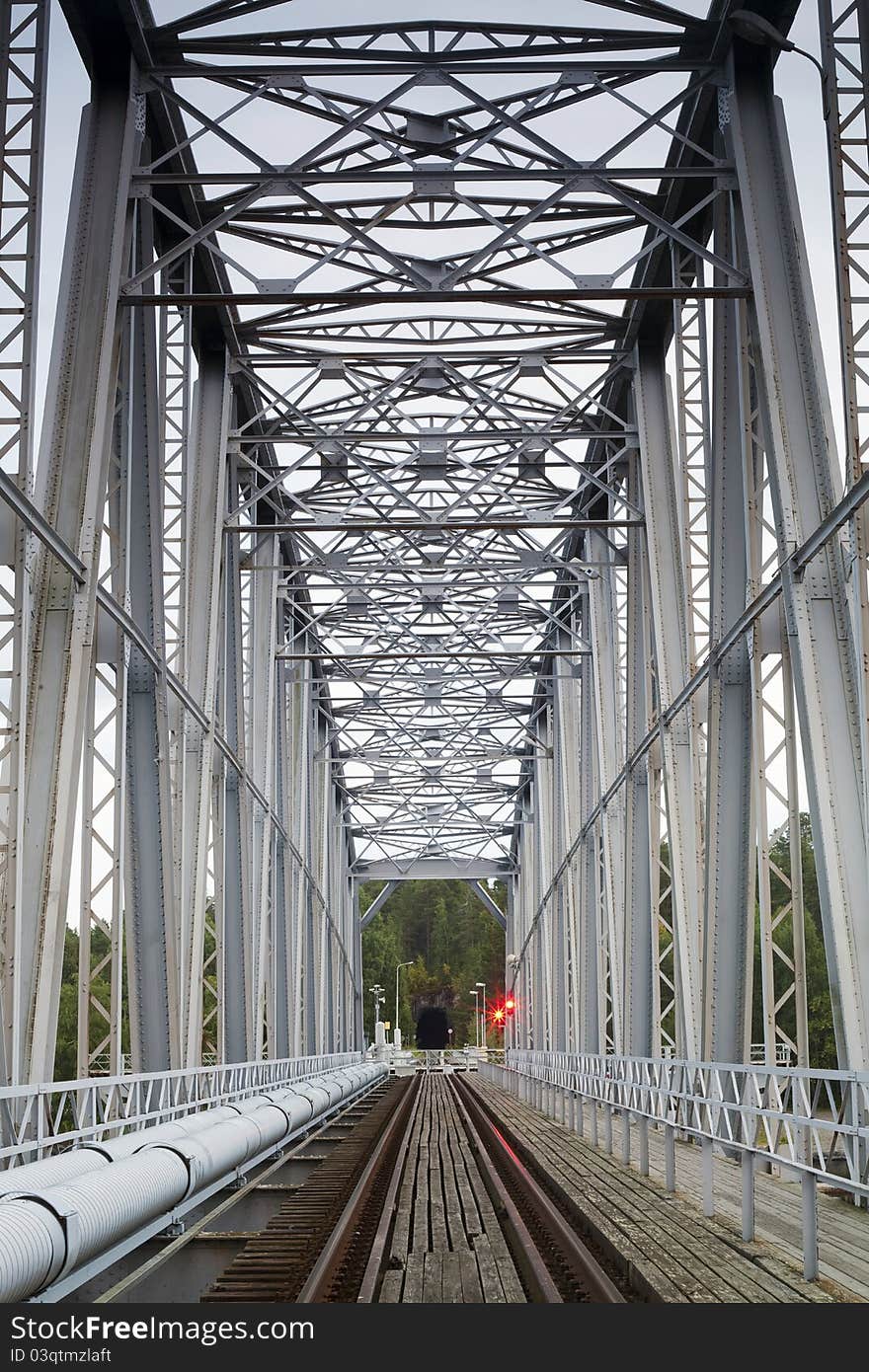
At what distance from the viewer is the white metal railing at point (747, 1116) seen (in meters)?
8.20

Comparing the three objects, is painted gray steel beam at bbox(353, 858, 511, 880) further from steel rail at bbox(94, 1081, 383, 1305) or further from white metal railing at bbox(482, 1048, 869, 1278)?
white metal railing at bbox(482, 1048, 869, 1278)

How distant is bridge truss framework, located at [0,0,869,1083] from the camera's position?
1279 centimetres

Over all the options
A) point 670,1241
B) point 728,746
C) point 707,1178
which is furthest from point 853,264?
point 670,1241

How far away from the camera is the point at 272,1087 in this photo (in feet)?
75.0

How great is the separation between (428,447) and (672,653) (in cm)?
861

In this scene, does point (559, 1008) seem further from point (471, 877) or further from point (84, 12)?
point (84, 12)

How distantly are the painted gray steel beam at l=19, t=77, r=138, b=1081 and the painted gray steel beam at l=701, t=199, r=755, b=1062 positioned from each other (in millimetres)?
6560

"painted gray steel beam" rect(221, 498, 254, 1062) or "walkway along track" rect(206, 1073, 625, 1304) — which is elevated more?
"painted gray steel beam" rect(221, 498, 254, 1062)

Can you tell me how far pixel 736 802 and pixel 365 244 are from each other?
7.57 meters

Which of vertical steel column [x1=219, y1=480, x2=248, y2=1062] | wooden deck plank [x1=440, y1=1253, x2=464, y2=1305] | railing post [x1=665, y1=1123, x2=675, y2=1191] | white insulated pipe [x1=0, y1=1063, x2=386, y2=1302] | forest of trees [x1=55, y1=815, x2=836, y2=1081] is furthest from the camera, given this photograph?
forest of trees [x1=55, y1=815, x2=836, y2=1081]

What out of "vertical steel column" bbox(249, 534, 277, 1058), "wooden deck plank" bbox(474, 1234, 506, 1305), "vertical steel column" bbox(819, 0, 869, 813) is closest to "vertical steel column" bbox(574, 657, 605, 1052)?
"vertical steel column" bbox(249, 534, 277, 1058)

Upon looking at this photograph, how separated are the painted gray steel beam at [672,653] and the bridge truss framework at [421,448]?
0.06 metres

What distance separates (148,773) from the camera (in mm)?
17234

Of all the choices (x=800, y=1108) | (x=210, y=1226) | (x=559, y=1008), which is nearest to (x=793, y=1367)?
(x=800, y=1108)
